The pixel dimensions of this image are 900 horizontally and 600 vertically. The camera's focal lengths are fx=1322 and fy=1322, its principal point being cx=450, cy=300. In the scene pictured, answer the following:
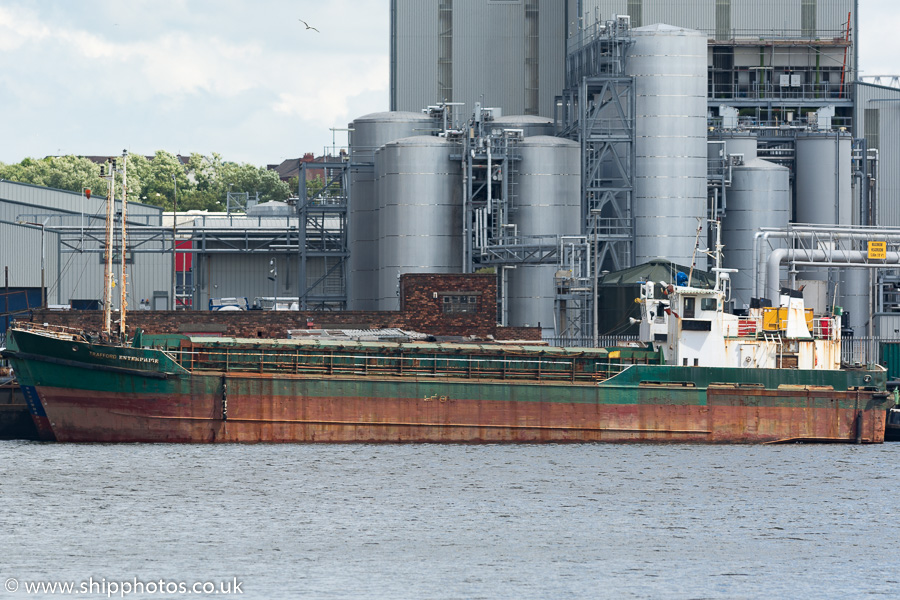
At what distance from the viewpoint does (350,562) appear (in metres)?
34.1

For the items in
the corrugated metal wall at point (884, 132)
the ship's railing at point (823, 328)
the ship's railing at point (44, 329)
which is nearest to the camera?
the ship's railing at point (44, 329)

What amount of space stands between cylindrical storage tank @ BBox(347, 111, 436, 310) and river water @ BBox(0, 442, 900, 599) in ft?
121

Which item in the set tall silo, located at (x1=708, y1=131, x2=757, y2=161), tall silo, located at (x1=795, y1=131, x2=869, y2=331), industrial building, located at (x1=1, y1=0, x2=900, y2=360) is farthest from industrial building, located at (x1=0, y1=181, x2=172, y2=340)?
tall silo, located at (x1=795, y1=131, x2=869, y2=331)

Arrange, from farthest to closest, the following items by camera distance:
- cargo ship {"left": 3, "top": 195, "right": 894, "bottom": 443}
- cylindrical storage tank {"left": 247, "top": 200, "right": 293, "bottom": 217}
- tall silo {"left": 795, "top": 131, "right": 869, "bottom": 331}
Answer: cylindrical storage tank {"left": 247, "top": 200, "right": 293, "bottom": 217}
tall silo {"left": 795, "top": 131, "right": 869, "bottom": 331}
cargo ship {"left": 3, "top": 195, "right": 894, "bottom": 443}

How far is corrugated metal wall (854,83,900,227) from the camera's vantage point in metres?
103

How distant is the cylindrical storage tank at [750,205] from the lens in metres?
90.8

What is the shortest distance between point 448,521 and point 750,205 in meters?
56.9

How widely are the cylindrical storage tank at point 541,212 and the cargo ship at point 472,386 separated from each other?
23.7m

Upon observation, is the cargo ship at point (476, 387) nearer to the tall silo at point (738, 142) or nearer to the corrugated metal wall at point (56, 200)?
the tall silo at point (738, 142)

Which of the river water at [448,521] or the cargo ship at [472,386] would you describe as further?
the cargo ship at [472,386]

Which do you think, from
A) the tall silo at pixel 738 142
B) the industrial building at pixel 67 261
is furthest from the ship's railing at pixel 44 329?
the tall silo at pixel 738 142

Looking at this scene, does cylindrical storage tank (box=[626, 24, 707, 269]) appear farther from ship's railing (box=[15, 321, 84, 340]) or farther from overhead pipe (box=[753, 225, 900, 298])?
ship's railing (box=[15, 321, 84, 340])

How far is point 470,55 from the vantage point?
104438 mm

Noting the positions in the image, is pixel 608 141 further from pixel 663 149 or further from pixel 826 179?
pixel 826 179
